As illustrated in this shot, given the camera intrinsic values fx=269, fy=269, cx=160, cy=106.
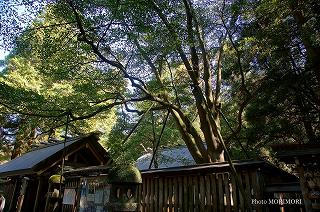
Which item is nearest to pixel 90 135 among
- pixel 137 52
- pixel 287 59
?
pixel 137 52

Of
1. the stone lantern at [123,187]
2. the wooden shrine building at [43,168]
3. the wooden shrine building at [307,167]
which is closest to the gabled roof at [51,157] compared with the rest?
the wooden shrine building at [43,168]

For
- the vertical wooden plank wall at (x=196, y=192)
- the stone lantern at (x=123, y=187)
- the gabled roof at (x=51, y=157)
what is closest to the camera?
the stone lantern at (x=123, y=187)

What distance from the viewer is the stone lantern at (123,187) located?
261 inches

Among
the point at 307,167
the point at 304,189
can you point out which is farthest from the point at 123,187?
the point at 307,167

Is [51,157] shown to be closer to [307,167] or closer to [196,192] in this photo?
[196,192]

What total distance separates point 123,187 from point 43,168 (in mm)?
7834

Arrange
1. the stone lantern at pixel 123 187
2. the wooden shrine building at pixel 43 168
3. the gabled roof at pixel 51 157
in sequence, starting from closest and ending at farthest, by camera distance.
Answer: the stone lantern at pixel 123 187 < the gabled roof at pixel 51 157 < the wooden shrine building at pixel 43 168

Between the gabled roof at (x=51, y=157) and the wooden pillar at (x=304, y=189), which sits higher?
the gabled roof at (x=51, y=157)

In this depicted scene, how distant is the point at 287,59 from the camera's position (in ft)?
38.5

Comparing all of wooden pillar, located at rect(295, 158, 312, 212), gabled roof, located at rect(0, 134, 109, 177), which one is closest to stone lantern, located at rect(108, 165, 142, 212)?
wooden pillar, located at rect(295, 158, 312, 212)

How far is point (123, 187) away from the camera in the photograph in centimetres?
695

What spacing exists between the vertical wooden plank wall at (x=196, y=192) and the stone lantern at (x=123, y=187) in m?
2.33

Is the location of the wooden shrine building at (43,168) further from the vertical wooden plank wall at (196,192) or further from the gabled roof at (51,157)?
the vertical wooden plank wall at (196,192)

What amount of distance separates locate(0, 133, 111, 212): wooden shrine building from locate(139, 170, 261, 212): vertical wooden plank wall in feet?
11.1
